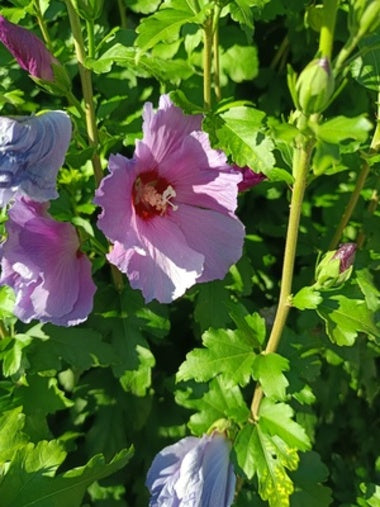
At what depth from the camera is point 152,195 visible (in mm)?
1435

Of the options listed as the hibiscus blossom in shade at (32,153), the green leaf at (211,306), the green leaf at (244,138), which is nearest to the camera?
the hibiscus blossom in shade at (32,153)

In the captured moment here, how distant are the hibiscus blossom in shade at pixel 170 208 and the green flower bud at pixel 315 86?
0.34 meters

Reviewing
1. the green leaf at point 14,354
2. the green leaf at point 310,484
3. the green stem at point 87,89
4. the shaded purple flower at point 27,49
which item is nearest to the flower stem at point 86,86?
the green stem at point 87,89

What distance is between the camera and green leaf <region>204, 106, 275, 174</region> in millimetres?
1282

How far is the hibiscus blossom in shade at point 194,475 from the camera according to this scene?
1.39 meters

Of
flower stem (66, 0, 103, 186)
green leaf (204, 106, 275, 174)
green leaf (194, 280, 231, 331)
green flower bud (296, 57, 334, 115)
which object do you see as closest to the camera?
green flower bud (296, 57, 334, 115)

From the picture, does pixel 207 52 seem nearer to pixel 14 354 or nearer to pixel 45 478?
pixel 14 354

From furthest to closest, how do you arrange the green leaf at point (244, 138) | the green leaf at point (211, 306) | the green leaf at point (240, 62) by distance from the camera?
the green leaf at point (240, 62)
the green leaf at point (211, 306)
the green leaf at point (244, 138)

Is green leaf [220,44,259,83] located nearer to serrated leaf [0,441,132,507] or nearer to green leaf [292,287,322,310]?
green leaf [292,287,322,310]

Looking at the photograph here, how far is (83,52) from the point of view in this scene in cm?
141

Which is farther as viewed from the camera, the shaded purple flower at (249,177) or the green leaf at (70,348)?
the green leaf at (70,348)

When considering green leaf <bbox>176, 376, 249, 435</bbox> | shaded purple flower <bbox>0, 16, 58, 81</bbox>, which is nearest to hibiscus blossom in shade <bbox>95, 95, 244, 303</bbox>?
shaded purple flower <bbox>0, 16, 58, 81</bbox>

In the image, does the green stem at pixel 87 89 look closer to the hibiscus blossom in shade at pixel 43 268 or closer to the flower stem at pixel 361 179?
the hibiscus blossom in shade at pixel 43 268

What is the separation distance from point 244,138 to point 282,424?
61 centimetres
